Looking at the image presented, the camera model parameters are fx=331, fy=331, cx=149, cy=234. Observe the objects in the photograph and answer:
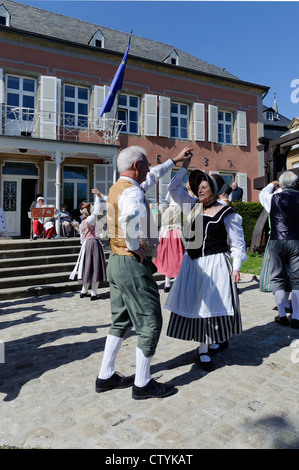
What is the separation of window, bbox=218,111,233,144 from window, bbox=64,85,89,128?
7.10 m

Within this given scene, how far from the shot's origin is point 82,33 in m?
15.8

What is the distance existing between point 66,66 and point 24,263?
31.5ft

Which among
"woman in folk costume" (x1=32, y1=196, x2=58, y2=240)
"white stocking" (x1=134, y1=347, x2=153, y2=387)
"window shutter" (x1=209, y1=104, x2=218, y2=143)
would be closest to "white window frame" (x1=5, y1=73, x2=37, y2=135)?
"woman in folk costume" (x1=32, y1=196, x2=58, y2=240)

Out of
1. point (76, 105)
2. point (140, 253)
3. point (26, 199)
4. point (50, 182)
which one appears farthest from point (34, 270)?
point (76, 105)

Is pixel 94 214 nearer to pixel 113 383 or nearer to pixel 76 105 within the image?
pixel 113 383

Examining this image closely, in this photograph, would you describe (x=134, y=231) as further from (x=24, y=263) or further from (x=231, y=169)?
(x=231, y=169)

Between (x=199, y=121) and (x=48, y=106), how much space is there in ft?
23.7

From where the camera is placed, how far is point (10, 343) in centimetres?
392

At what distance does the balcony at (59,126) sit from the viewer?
41.4ft

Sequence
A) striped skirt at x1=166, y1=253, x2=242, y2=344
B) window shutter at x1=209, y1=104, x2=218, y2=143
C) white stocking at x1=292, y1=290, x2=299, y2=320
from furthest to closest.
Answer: window shutter at x1=209, y1=104, x2=218, y2=143 < white stocking at x1=292, y1=290, x2=299, y2=320 < striped skirt at x1=166, y1=253, x2=242, y2=344

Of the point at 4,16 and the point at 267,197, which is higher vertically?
the point at 4,16

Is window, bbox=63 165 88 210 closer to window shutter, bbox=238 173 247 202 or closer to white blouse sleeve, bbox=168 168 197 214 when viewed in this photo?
window shutter, bbox=238 173 247 202

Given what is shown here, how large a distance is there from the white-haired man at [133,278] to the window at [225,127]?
52.1ft

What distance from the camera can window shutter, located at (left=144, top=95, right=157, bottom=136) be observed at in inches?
594
